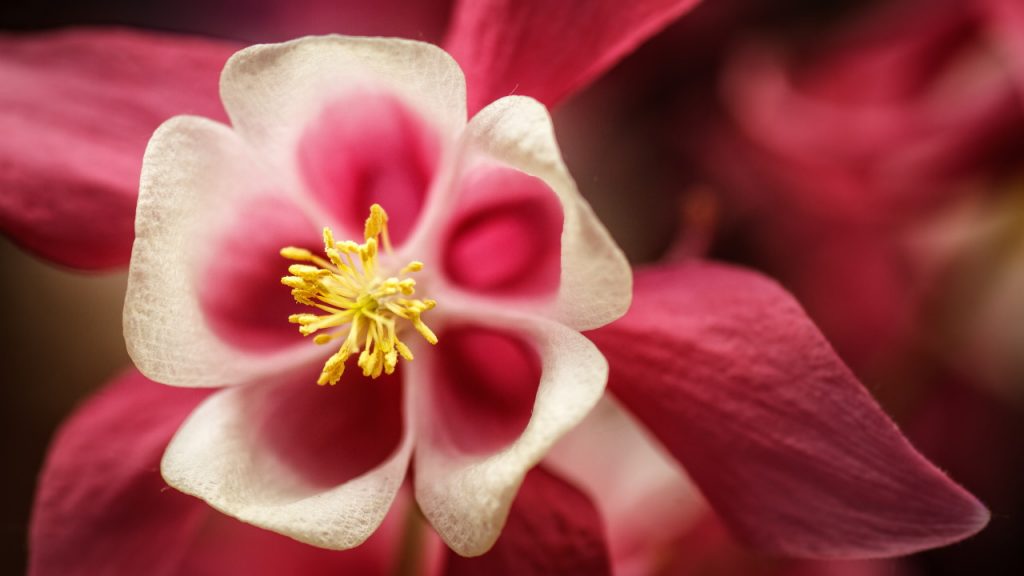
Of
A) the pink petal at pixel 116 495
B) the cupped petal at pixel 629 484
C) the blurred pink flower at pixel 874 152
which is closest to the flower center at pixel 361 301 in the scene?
the pink petal at pixel 116 495

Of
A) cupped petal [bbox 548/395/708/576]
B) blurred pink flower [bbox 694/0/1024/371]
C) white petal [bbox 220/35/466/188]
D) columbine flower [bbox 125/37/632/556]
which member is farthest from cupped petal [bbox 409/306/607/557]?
blurred pink flower [bbox 694/0/1024/371]

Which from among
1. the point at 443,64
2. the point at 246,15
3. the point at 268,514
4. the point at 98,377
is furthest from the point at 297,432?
the point at 246,15

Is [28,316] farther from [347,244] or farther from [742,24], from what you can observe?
[742,24]

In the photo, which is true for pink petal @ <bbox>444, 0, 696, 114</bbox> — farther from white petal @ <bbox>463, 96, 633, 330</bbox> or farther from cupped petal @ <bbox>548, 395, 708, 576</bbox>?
cupped petal @ <bbox>548, 395, 708, 576</bbox>

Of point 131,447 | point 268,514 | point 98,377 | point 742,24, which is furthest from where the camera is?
point 742,24

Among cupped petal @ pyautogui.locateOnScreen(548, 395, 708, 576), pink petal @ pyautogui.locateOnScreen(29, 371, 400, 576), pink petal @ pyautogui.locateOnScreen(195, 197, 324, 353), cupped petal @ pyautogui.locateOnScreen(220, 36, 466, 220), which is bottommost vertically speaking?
cupped petal @ pyautogui.locateOnScreen(548, 395, 708, 576)

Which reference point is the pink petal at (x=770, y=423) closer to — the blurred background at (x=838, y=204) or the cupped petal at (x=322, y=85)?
the cupped petal at (x=322, y=85)

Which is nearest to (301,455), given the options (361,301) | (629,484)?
(361,301)
